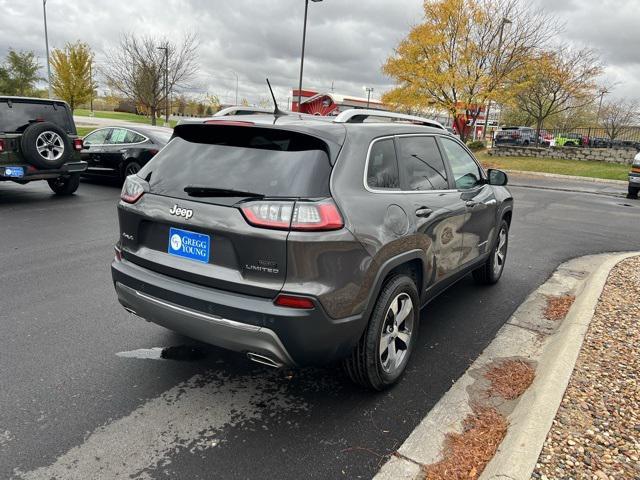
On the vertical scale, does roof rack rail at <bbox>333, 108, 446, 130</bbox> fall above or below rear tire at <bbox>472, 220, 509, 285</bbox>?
above

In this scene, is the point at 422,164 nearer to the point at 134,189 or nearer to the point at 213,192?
the point at 213,192

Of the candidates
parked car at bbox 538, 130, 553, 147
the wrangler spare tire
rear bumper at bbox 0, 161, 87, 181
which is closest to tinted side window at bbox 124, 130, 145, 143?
rear bumper at bbox 0, 161, 87, 181

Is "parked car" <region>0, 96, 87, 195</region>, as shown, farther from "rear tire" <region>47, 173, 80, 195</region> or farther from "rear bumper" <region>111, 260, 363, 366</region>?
"rear bumper" <region>111, 260, 363, 366</region>

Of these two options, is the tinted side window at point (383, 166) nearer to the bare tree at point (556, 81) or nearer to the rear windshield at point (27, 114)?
the rear windshield at point (27, 114)

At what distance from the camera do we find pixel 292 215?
2600 millimetres

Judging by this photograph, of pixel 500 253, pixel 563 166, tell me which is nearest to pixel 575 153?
pixel 563 166

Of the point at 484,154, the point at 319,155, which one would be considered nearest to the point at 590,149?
the point at 484,154

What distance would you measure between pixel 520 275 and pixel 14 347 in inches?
216

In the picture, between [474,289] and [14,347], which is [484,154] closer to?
[474,289]

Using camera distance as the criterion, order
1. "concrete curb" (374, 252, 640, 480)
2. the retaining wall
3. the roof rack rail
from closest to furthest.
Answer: "concrete curb" (374, 252, 640, 480), the roof rack rail, the retaining wall

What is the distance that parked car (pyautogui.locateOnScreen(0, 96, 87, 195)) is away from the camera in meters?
8.65

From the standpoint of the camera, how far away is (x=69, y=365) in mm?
3438

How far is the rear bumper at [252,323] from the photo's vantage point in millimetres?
2605

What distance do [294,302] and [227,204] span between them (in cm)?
66
